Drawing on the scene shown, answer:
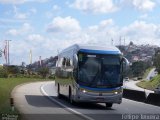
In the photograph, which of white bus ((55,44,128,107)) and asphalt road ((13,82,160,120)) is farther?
white bus ((55,44,128,107))

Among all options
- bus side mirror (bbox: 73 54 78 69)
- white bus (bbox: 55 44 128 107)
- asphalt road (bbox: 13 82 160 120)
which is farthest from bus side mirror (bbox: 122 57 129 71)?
bus side mirror (bbox: 73 54 78 69)

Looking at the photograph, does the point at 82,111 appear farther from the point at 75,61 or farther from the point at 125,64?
the point at 125,64

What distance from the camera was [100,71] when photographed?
981 inches

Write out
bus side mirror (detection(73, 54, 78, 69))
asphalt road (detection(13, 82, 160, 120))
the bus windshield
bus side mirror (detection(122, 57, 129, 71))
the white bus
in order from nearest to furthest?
asphalt road (detection(13, 82, 160, 120)) < the white bus < the bus windshield < bus side mirror (detection(73, 54, 78, 69)) < bus side mirror (detection(122, 57, 129, 71))

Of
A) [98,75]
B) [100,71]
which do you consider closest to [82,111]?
[98,75]

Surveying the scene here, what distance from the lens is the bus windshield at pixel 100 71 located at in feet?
81.4

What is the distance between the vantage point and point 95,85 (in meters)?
24.7

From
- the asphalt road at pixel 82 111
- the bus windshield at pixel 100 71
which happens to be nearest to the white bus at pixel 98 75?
the bus windshield at pixel 100 71

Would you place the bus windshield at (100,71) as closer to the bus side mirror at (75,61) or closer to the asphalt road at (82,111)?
the bus side mirror at (75,61)

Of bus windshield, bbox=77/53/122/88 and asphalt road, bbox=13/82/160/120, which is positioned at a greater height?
bus windshield, bbox=77/53/122/88

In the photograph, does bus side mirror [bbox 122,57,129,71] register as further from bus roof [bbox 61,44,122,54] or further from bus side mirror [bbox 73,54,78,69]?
bus side mirror [bbox 73,54,78,69]

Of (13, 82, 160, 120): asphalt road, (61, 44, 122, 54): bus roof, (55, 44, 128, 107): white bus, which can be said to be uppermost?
(61, 44, 122, 54): bus roof

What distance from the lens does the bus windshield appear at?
24797 mm

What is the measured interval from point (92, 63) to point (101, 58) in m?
0.53
